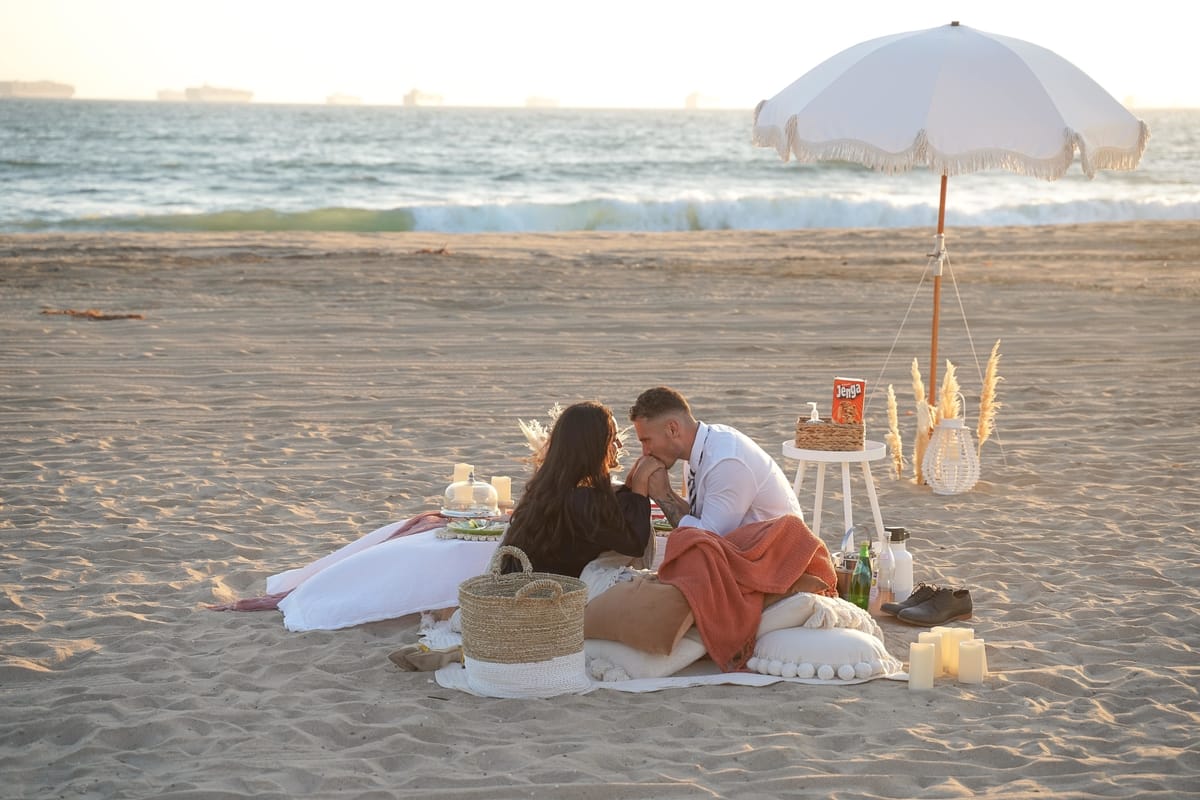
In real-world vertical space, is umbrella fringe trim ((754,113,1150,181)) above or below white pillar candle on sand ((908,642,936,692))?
above

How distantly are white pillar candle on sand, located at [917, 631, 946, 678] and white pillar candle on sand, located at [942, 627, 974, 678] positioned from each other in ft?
0.06

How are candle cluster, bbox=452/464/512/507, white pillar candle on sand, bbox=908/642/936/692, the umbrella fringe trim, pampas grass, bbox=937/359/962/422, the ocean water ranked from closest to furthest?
white pillar candle on sand, bbox=908/642/936/692, candle cluster, bbox=452/464/512/507, the umbrella fringe trim, pampas grass, bbox=937/359/962/422, the ocean water

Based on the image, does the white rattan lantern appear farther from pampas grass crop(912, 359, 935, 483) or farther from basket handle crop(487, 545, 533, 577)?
basket handle crop(487, 545, 533, 577)

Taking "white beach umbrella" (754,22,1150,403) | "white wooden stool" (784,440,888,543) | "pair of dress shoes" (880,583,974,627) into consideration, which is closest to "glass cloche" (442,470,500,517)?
"white wooden stool" (784,440,888,543)

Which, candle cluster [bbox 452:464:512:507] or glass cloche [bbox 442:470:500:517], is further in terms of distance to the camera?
candle cluster [bbox 452:464:512:507]

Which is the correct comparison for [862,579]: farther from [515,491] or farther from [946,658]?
[515,491]

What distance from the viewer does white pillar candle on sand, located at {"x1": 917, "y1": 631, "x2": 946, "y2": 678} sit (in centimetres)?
448

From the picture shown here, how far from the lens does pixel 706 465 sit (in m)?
4.82

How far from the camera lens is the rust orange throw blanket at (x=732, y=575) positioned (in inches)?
177

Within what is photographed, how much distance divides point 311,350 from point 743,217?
17.0 meters

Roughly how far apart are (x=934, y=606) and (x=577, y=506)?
160 centimetres

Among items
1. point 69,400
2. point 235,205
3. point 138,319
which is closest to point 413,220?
Answer: point 235,205

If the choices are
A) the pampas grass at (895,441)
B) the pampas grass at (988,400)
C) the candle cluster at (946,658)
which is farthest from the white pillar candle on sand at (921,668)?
the pampas grass at (988,400)

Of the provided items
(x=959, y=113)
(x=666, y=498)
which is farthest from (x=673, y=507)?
(x=959, y=113)
